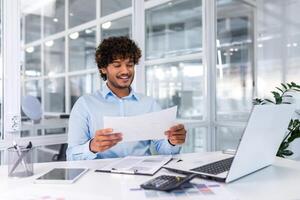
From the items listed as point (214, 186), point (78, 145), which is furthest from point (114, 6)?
point (214, 186)

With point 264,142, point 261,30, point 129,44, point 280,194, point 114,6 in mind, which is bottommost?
point 280,194

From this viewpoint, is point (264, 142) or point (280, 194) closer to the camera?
point (280, 194)

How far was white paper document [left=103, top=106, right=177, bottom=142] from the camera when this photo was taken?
1.28m

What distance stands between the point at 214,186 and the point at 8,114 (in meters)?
1.56

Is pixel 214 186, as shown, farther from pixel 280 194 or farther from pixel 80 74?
pixel 80 74

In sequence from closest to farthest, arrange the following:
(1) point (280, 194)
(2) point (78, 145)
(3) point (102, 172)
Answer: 1. (1) point (280, 194)
2. (3) point (102, 172)
3. (2) point (78, 145)

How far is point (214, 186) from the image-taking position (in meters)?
1.04

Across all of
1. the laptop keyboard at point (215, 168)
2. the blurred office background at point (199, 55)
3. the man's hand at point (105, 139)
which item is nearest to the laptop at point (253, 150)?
the laptop keyboard at point (215, 168)

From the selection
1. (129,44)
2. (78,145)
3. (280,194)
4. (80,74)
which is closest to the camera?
(280,194)

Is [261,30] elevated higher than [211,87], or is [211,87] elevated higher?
[261,30]

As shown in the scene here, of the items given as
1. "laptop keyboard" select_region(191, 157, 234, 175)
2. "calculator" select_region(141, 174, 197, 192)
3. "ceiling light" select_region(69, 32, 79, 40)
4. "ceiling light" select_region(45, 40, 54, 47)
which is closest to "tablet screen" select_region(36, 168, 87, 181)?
"calculator" select_region(141, 174, 197, 192)

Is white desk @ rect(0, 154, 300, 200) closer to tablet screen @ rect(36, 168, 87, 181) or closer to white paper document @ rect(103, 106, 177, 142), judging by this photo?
tablet screen @ rect(36, 168, 87, 181)

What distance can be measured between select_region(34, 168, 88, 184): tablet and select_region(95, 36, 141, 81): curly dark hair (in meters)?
0.79

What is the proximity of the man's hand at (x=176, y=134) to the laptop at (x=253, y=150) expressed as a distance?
17cm
